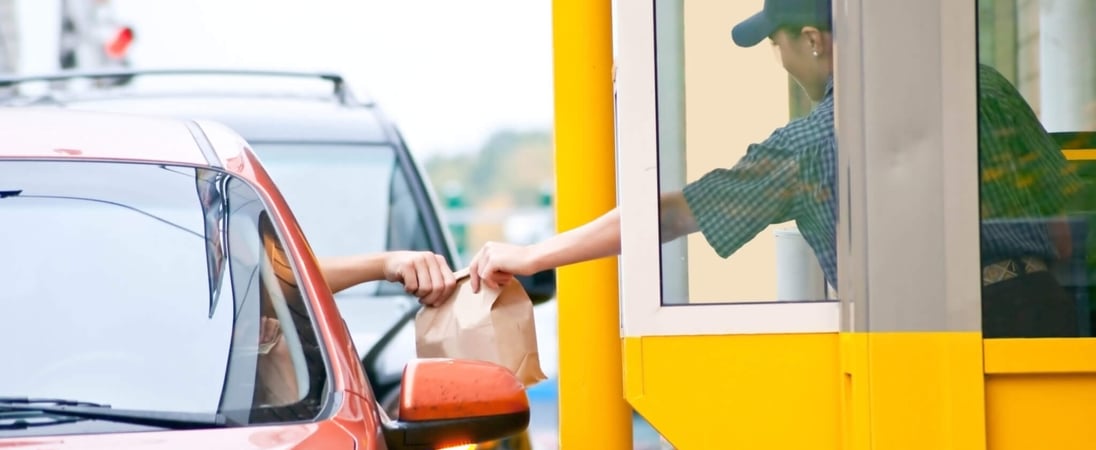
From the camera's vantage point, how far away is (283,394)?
304cm

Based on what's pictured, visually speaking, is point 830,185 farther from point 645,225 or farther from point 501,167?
point 501,167

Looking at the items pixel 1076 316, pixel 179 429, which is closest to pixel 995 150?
pixel 1076 316

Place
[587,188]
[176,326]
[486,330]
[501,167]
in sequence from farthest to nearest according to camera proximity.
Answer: [501,167], [587,188], [486,330], [176,326]

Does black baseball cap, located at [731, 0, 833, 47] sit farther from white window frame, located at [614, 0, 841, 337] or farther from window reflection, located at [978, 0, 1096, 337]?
window reflection, located at [978, 0, 1096, 337]

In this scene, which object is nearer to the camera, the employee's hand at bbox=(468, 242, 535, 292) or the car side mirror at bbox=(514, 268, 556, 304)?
the employee's hand at bbox=(468, 242, 535, 292)

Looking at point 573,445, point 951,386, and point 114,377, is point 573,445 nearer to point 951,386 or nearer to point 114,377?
point 951,386

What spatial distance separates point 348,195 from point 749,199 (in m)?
3.13

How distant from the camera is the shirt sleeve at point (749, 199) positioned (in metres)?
3.48

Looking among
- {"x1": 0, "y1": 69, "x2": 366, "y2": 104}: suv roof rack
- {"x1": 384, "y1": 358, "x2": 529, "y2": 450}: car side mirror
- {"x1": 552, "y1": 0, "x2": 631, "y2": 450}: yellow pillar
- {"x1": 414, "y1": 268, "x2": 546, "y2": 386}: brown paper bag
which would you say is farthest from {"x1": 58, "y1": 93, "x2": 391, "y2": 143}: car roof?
{"x1": 384, "y1": 358, "x2": 529, "y2": 450}: car side mirror

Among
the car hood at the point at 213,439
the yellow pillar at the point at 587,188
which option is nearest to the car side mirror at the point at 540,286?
the yellow pillar at the point at 587,188

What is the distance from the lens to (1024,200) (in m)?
3.33

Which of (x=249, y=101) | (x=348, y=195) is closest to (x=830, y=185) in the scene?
(x=348, y=195)

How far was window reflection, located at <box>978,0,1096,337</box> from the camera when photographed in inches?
130

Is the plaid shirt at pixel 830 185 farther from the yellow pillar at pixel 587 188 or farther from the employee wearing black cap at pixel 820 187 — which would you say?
the yellow pillar at pixel 587 188
